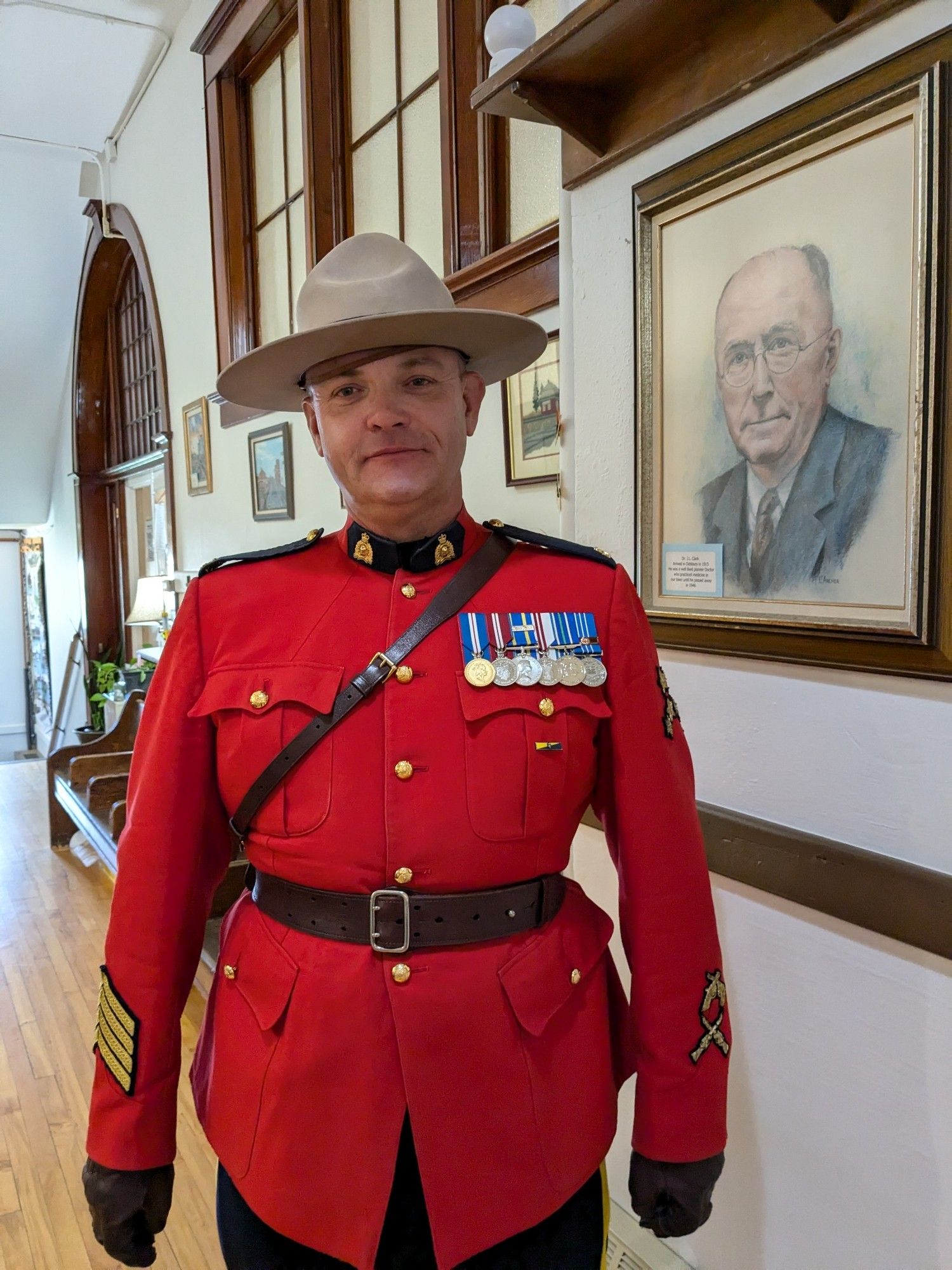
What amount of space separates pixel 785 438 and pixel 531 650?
0.48m

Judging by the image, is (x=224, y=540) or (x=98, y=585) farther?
(x=98, y=585)

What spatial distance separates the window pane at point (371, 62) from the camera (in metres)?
2.68

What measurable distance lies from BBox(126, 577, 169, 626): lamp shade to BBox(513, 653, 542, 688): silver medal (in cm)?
404

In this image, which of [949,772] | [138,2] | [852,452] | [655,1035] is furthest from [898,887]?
[138,2]

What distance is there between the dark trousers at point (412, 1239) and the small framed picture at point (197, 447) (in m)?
3.58

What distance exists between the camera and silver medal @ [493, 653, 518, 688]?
35.8 inches

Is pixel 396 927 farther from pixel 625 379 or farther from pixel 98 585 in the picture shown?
pixel 98 585

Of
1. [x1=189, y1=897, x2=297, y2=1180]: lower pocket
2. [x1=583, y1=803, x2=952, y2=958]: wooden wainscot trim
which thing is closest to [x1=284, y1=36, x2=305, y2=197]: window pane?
[x1=583, y1=803, x2=952, y2=958]: wooden wainscot trim

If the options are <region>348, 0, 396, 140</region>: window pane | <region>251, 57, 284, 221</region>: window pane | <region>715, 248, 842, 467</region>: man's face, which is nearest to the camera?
<region>715, 248, 842, 467</region>: man's face

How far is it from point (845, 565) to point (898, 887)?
15.1 inches

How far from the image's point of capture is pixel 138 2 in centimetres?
375

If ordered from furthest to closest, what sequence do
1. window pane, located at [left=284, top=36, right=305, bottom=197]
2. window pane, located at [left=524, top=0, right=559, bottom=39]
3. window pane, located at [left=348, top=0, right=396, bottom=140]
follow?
window pane, located at [left=284, top=36, right=305, bottom=197] → window pane, located at [left=348, top=0, right=396, bottom=140] → window pane, located at [left=524, top=0, right=559, bottom=39]

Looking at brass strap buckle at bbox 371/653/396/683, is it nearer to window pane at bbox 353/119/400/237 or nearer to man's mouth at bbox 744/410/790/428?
man's mouth at bbox 744/410/790/428

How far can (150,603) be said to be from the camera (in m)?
4.65
